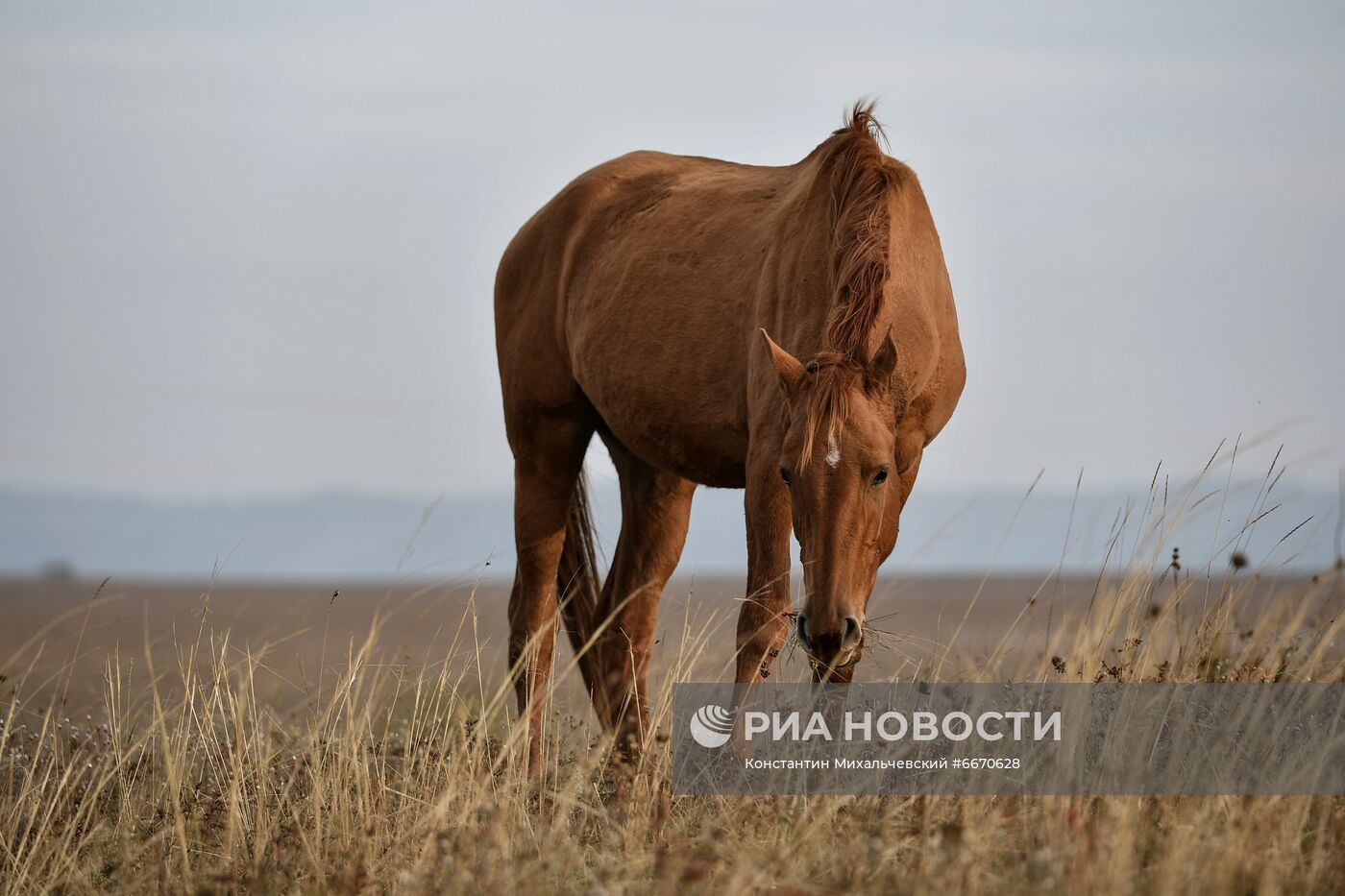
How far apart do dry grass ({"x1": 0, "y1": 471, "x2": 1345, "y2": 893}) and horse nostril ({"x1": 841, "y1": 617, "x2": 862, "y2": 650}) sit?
18.6 inches

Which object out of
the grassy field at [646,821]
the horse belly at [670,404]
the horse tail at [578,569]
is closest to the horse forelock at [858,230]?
the horse belly at [670,404]

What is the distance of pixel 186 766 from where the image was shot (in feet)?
18.9

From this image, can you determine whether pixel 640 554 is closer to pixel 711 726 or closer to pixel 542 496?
pixel 542 496

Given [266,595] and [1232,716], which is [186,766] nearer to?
[1232,716]

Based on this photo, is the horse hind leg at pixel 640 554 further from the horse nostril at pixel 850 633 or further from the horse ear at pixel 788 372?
the horse nostril at pixel 850 633

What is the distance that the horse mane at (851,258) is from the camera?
446 centimetres

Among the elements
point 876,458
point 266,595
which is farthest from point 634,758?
point 266,595

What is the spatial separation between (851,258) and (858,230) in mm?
218

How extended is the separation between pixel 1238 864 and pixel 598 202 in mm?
5091

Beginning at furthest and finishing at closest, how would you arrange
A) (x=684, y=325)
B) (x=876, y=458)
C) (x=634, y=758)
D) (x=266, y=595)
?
(x=266, y=595) → (x=684, y=325) → (x=634, y=758) → (x=876, y=458)

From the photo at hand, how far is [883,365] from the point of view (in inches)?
182

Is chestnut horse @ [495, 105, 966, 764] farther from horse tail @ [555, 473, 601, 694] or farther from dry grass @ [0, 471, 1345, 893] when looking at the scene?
dry grass @ [0, 471, 1345, 893]

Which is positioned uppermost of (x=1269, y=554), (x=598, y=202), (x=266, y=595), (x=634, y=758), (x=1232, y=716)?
(x=598, y=202)

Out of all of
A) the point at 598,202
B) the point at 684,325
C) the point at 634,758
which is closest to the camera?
the point at 634,758
